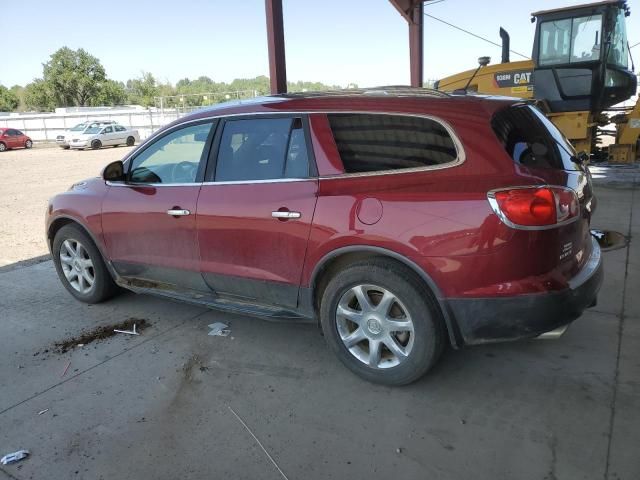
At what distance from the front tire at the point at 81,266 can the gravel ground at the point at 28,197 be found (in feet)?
6.75

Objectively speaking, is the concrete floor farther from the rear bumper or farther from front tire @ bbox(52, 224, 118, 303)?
front tire @ bbox(52, 224, 118, 303)

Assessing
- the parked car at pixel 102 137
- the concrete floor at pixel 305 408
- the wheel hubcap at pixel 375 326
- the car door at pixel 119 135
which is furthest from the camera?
the car door at pixel 119 135

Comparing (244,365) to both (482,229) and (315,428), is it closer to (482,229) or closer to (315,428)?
(315,428)

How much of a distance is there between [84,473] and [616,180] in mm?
10576

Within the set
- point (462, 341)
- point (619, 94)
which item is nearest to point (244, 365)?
point (462, 341)

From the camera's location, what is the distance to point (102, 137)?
30.3m

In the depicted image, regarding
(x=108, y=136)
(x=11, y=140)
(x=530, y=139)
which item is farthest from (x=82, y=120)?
(x=530, y=139)

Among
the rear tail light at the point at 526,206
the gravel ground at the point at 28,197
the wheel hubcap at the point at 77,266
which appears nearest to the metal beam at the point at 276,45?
the gravel ground at the point at 28,197

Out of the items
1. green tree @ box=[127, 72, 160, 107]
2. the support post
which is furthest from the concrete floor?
green tree @ box=[127, 72, 160, 107]

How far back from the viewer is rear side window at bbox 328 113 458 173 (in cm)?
287

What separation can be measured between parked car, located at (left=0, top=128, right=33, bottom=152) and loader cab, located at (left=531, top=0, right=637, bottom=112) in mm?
30713

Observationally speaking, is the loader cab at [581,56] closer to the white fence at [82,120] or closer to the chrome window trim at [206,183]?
the chrome window trim at [206,183]

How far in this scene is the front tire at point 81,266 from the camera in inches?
182

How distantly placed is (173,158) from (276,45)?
192 inches
